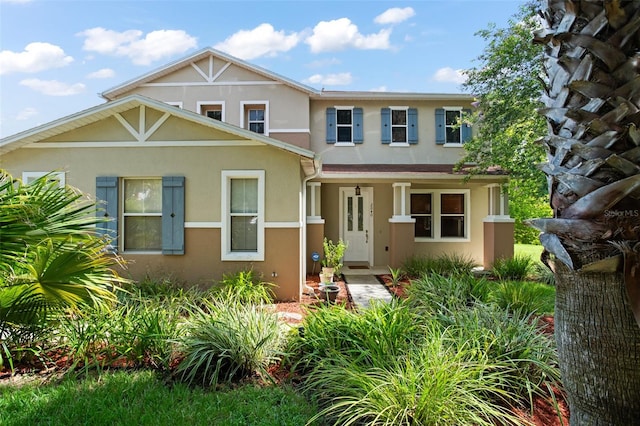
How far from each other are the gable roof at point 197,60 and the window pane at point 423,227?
6181 millimetres

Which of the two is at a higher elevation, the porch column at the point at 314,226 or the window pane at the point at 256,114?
the window pane at the point at 256,114

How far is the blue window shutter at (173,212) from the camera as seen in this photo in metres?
7.31

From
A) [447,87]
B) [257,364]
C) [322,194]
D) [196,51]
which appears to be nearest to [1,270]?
[257,364]

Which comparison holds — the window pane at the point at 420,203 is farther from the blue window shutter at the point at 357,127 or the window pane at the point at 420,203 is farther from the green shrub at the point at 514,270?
the green shrub at the point at 514,270

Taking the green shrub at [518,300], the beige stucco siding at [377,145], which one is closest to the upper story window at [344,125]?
the beige stucco siding at [377,145]

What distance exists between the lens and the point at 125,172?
24.2ft

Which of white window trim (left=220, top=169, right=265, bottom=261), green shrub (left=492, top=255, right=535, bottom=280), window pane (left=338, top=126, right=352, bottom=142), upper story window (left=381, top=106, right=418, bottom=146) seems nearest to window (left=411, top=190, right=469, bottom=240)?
upper story window (left=381, top=106, right=418, bottom=146)

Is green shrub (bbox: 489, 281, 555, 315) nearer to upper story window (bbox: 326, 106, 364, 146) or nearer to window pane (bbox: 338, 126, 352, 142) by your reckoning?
upper story window (bbox: 326, 106, 364, 146)

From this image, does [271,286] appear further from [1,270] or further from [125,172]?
[1,270]

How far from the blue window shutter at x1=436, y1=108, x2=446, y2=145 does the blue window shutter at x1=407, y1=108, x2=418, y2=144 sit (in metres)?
0.79

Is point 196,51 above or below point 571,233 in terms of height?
above

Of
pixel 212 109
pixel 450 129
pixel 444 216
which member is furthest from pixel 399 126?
pixel 212 109

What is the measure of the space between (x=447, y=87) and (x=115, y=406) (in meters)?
13.2

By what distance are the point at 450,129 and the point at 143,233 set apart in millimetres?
10909
